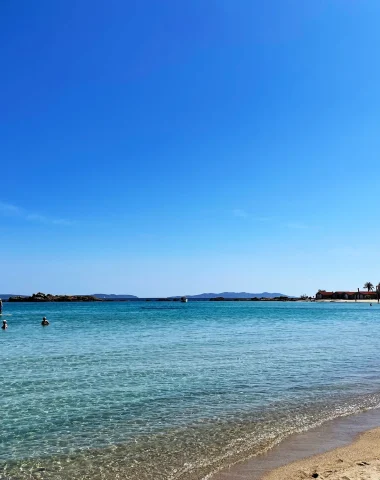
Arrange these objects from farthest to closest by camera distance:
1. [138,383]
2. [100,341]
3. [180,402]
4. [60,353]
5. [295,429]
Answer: [100,341], [60,353], [138,383], [180,402], [295,429]

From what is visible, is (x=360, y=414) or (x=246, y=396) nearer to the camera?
(x=360, y=414)

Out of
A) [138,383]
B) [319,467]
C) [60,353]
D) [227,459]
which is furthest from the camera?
[60,353]

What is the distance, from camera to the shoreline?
8172 mm

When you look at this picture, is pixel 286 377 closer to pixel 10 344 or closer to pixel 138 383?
pixel 138 383

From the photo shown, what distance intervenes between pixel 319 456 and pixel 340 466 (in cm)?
84

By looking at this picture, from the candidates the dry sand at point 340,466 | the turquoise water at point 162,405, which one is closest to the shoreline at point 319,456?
the dry sand at point 340,466

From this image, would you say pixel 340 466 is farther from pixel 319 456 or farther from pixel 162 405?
pixel 162 405

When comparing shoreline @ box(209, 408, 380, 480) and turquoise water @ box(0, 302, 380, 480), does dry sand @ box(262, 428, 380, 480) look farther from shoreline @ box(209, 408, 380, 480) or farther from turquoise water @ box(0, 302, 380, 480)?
turquoise water @ box(0, 302, 380, 480)

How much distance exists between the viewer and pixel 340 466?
8.44 meters

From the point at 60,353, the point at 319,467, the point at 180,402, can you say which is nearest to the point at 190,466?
the point at 319,467

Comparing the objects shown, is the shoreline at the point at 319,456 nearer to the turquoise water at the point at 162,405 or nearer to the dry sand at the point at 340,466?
the dry sand at the point at 340,466

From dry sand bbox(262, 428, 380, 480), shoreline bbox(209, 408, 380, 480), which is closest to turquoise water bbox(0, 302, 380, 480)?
shoreline bbox(209, 408, 380, 480)

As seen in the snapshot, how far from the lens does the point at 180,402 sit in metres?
13.9

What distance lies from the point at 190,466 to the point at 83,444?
9.76 ft
